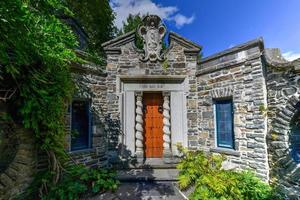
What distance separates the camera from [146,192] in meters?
4.09

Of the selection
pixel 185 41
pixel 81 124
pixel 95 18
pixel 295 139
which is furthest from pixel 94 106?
pixel 95 18

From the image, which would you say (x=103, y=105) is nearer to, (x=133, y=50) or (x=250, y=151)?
(x=133, y=50)

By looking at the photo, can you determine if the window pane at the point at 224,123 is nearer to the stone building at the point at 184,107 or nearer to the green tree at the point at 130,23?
the stone building at the point at 184,107

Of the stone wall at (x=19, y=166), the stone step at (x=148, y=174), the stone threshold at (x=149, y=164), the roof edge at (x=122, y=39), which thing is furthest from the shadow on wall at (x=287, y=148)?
the stone wall at (x=19, y=166)

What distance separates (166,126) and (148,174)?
5.53ft

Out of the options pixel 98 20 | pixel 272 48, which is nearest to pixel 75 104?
pixel 272 48

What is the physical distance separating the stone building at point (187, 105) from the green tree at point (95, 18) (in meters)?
5.32

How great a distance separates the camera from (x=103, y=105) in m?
5.85

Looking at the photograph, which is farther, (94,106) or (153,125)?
(153,125)

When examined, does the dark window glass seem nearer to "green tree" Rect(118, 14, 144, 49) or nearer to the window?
the window

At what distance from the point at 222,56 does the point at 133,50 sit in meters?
2.93

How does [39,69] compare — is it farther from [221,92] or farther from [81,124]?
[221,92]

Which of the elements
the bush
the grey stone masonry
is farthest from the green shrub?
the grey stone masonry

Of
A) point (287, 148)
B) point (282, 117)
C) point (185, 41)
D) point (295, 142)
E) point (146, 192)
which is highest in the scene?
point (185, 41)
